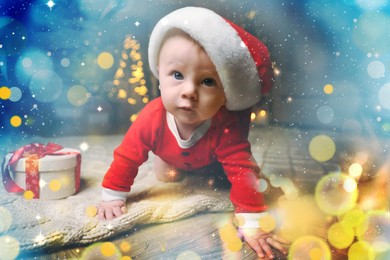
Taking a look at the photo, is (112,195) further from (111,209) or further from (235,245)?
(235,245)

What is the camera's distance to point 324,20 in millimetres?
866

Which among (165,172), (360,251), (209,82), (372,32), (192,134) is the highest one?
(372,32)

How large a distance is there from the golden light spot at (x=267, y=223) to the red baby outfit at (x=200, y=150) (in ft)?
0.06

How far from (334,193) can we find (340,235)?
108 millimetres

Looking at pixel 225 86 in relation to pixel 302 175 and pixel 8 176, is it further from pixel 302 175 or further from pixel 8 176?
pixel 8 176

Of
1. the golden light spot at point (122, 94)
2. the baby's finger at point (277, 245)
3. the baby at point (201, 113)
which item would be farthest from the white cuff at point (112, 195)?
the baby's finger at point (277, 245)

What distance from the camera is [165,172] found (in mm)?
963

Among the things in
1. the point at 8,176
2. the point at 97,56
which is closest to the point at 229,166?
the point at 97,56

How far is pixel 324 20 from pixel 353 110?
0.69 ft

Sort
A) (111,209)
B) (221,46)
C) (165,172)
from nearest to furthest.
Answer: (221,46) < (111,209) < (165,172)

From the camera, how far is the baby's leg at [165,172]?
96 cm

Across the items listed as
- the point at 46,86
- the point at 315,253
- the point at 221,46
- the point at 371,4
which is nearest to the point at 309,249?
the point at 315,253

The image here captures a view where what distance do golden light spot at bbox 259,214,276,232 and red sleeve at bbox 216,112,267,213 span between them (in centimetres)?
2

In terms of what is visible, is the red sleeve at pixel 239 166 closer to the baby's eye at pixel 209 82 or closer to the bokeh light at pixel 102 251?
the baby's eye at pixel 209 82
